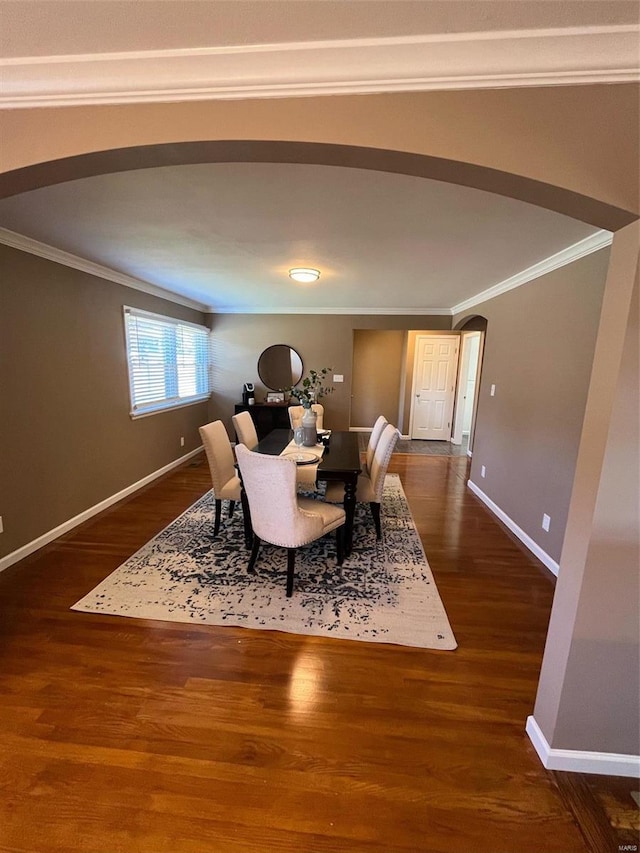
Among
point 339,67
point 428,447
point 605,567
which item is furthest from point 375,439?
point 428,447

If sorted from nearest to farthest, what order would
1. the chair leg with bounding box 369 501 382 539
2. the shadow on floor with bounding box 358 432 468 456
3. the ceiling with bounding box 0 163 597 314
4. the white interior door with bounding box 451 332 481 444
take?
the ceiling with bounding box 0 163 597 314 → the chair leg with bounding box 369 501 382 539 → the shadow on floor with bounding box 358 432 468 456 → the white interior door with bounding box 451 332 481 444

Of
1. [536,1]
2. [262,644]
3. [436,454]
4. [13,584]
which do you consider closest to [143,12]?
[536,1]

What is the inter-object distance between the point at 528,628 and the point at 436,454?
4.02 m

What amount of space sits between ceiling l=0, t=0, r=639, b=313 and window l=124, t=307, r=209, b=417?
0.56 metres

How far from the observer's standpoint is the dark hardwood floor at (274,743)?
1.14 meters

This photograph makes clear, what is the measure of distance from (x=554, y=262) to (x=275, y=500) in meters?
2.74

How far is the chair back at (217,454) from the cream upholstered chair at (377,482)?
2.85 ft

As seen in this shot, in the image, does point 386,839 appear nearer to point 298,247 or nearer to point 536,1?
point 536,1

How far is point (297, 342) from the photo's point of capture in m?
5.67

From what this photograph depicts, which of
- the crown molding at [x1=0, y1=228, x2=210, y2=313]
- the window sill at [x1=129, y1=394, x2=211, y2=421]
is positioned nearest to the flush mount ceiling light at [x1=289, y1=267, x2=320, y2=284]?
the crown molding at [x1=0, y1=228, x2=210, y2=313]

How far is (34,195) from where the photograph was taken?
6.08 ft

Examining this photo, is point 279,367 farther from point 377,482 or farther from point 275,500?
point 275,500

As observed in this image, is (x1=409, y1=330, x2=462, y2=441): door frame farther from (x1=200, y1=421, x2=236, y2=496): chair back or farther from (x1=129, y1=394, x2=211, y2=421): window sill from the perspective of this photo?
(x1=200, y1=421, x2=236, y2=496): chair back

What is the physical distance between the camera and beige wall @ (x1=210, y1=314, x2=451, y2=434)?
18.1ft
